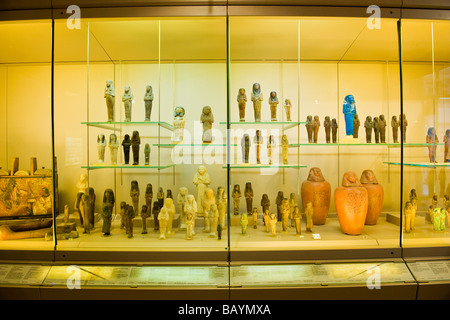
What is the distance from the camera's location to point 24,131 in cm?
318

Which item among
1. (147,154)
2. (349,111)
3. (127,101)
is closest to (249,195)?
(147,154)

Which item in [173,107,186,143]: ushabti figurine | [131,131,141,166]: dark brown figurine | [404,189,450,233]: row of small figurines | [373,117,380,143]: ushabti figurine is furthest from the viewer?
[373,117,380,143]: ushabti figurine

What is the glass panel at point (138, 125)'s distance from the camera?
2.96 metres

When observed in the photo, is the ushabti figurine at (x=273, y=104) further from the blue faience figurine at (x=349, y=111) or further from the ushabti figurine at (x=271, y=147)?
the blue faience figurine at (x=349, y=111)

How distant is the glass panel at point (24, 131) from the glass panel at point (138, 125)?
20 centimetres

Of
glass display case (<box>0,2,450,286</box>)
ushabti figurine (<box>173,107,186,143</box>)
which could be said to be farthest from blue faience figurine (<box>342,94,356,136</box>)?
ushabti figurine (<box>173,107,186,143</box>)

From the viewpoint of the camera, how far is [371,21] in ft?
9.02

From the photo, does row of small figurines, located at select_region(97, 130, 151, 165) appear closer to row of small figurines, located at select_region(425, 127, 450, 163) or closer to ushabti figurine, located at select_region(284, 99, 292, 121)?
ushabti figurine, located at select_region(284, 99, 292, 121)

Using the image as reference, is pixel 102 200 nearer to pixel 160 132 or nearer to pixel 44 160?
pixel 44 160

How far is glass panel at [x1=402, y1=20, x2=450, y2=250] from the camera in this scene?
3.09m

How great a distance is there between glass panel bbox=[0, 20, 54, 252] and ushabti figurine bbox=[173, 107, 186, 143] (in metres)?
1.30

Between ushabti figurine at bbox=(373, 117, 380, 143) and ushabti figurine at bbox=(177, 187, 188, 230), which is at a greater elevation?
ushabti figurine at bbox=(373, 117, 380, 143)

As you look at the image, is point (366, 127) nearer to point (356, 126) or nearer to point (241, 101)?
point (356, 126)

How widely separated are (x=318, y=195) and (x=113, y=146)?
2.31 meters
